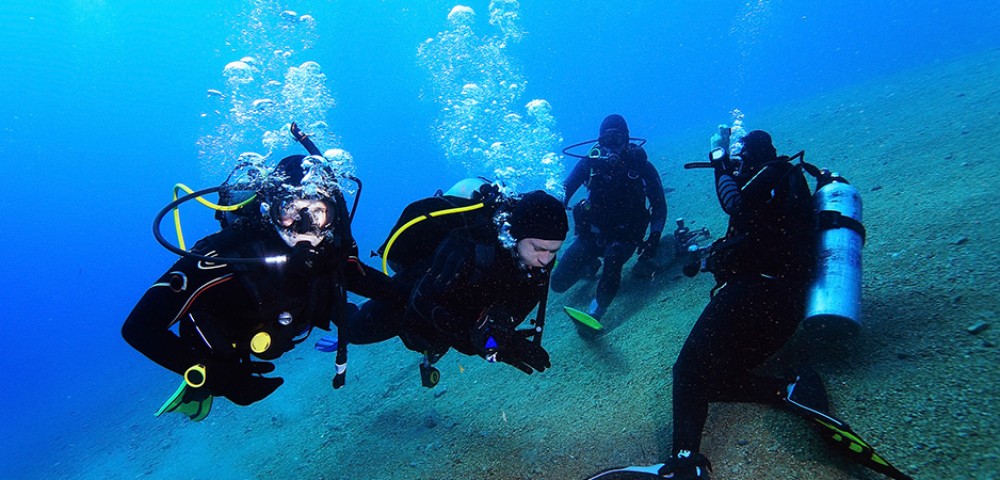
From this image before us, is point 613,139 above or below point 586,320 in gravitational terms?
above

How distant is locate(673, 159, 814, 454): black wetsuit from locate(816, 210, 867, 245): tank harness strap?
0.40 ft

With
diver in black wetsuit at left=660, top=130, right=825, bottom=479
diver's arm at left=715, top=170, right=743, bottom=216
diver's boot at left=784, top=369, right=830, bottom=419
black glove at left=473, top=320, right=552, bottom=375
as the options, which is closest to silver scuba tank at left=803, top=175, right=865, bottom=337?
diver in black wetsuit at left=660, top=130, right=825, bottom=479

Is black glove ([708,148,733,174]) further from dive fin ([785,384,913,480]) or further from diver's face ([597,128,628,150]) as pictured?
diver's face ([597,128,628,150])

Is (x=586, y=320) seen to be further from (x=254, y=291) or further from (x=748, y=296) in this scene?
(x=254, y=291)

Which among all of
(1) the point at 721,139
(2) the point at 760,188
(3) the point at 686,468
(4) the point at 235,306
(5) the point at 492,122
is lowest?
(3) the point at 686,468

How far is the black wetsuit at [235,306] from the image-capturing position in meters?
2.37

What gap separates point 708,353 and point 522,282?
1.56 m

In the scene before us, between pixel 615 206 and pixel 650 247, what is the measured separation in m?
0.91

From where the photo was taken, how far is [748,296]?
3.28 metres

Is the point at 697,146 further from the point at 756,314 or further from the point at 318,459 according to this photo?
the point at 318,459

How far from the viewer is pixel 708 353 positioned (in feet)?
10.2

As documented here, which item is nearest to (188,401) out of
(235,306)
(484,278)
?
(235,306)

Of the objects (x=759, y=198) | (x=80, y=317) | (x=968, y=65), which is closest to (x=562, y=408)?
(x=759, y=198)

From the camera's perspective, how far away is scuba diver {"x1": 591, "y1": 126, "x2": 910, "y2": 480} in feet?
8.80
